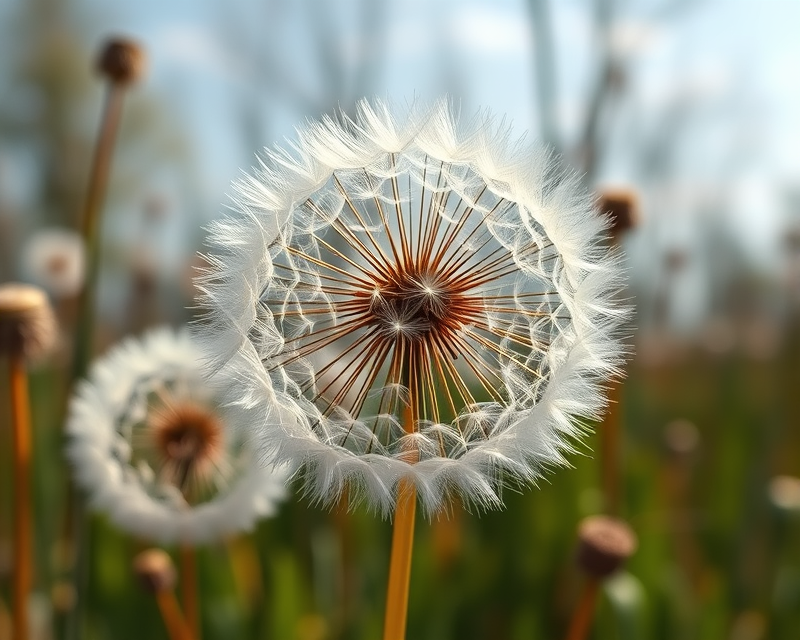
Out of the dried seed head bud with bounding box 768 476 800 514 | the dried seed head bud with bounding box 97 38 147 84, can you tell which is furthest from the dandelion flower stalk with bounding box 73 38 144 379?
the dried seed head bud with bounding box 768 476 800 514

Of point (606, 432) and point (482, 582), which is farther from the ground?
point (606, 432)

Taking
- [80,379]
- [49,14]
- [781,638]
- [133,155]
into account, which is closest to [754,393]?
[781,638]

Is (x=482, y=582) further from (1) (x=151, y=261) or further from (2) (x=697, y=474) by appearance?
(1) (x=151, y=261)

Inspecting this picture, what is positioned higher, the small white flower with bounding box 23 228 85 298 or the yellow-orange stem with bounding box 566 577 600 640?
the small white flower with bounding box 23 228 85 298

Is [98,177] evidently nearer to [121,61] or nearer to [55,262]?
[121,61]

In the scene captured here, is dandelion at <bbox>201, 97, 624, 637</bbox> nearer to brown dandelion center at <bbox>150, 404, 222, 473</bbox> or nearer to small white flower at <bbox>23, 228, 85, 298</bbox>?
brown dandelion center at <bbox>150, 404, 222, 473</bbox>

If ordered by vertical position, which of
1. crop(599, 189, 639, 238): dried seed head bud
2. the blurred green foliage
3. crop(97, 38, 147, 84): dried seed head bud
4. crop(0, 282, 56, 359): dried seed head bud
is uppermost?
Answer: crop(97, 38, 147, 84): dried seed head bud

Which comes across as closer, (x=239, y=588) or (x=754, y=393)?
(x=239, y=588)

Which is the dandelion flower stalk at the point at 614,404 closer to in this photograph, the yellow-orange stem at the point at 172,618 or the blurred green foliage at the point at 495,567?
the blurred green foliage at the point at 495,567

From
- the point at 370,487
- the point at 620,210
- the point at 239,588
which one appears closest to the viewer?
the point at 370,487
